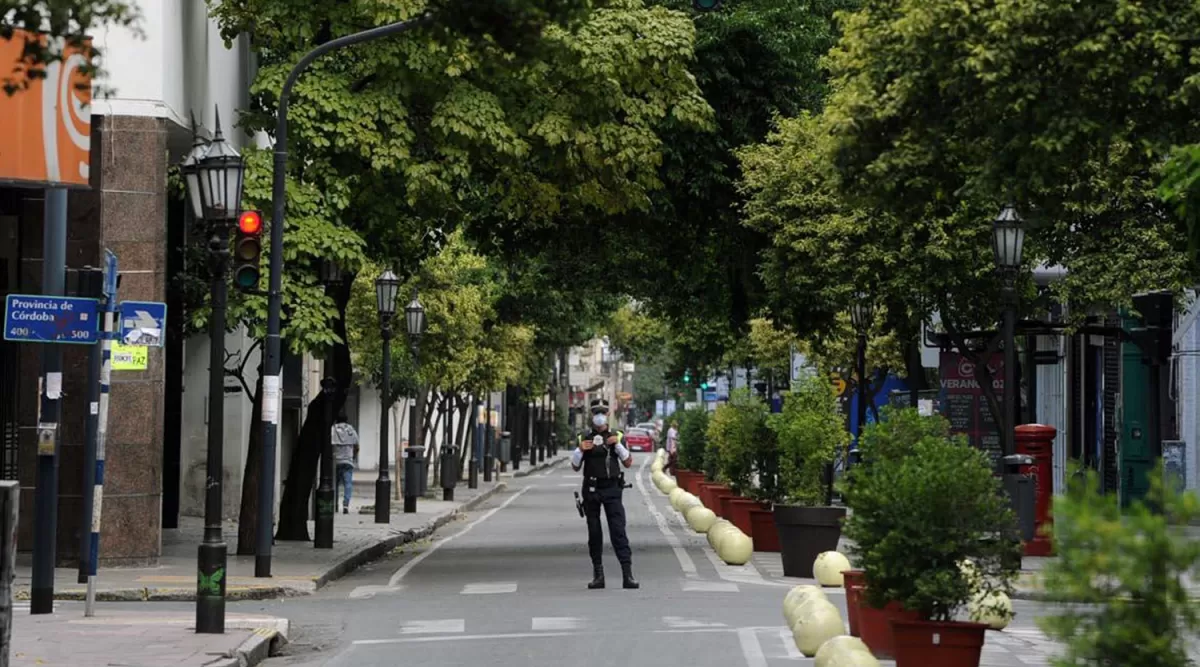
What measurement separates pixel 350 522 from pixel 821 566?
708 inches

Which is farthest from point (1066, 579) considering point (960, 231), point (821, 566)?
point (960, 231)

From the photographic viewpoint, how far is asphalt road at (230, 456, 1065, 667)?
48.8 ft

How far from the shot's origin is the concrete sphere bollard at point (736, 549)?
24828 millimetres

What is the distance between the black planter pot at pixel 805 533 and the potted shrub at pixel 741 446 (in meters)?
6.87

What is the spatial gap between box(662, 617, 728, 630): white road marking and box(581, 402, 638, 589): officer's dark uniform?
3466mm

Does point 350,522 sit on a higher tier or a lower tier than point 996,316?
lower

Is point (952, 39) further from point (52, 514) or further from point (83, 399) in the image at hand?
point (83, 399)

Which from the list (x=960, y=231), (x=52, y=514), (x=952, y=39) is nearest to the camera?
(x=952, y=39)

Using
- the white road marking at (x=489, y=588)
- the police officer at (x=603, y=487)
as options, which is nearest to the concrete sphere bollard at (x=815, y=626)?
the police officer at (x=603, y=487)

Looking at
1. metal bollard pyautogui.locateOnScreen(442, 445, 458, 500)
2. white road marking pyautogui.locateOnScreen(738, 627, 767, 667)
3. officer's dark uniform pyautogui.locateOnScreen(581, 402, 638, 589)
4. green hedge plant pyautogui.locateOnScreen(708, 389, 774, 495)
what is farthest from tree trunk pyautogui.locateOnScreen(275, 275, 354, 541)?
metal bollard pyautogui.locateOnScreen(442, 445, 458, 500)

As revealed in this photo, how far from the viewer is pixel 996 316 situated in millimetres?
31703

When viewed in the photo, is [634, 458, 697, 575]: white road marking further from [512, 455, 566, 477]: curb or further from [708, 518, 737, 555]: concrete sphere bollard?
[512, 455, 566, 477]: curb

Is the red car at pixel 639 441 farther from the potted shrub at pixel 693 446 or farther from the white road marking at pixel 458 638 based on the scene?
the white road marking at pixel 458 638

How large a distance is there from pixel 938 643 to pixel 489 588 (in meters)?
10.5
